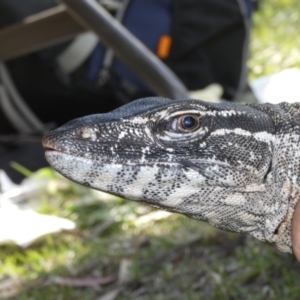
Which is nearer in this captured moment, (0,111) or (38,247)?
(38,247)

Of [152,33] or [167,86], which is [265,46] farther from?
[167,86]

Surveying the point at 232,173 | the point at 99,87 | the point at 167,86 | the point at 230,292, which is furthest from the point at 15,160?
the point at 232,173

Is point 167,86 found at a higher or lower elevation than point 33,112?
higher

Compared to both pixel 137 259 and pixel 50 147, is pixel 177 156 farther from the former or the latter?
pixel 137 259

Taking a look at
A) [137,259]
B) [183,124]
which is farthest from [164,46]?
[183,124]

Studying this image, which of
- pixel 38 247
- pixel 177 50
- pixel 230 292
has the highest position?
pixel 177 50

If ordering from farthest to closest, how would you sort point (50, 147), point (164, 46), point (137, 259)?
point (164, 46)
point (137, 259)
point (50, 147)

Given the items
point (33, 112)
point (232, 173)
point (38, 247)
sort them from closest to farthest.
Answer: point (232, 173) < point (38, 247) < point (33, 112)
